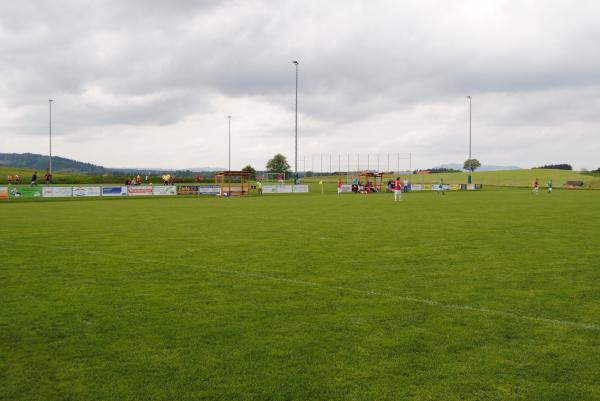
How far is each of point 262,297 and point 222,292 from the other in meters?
0.81

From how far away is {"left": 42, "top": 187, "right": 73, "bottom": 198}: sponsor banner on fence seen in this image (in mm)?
41662

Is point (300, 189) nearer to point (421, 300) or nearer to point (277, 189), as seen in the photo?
point (277, 189)

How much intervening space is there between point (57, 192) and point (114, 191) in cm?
477

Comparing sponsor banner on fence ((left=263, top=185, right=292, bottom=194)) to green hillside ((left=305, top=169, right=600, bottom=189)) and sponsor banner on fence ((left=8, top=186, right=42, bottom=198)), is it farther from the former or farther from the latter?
green hillside ((left=305, top=169, right=600, bottom=189))

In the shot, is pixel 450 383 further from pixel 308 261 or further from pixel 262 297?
pixel 308 261

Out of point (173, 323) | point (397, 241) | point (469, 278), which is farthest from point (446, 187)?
point (173, 323)

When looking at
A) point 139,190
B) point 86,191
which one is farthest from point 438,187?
point 86,191

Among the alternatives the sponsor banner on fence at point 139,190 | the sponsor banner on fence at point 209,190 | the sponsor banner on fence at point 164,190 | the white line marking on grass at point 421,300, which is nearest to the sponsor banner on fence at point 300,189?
the sponsor banner on fence at point 209,190

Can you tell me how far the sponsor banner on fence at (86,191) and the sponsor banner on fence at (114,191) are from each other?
1.52 feet

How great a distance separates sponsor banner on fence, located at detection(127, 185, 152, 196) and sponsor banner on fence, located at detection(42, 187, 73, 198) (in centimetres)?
517

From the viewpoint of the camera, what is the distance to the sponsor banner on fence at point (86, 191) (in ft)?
142

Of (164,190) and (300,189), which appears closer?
(164,190)

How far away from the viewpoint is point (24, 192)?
4053 centimetres

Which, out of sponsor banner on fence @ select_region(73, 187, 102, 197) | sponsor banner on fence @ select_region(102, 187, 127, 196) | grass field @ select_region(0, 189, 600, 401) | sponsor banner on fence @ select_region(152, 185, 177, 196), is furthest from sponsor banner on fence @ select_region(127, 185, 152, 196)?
grass field @ select_region(0, 189, 600, 401)
